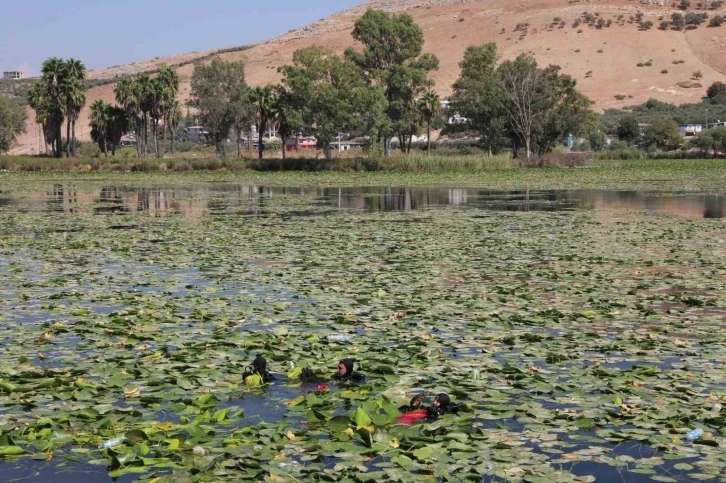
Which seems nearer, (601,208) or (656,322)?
(656,322)

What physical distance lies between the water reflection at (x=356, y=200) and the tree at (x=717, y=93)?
89383mm

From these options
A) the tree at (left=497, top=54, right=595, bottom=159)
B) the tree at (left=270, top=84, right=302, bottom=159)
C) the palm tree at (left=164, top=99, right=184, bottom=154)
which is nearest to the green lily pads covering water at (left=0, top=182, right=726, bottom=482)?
the tree at (left=270, top=84, right=302, bottom=159)

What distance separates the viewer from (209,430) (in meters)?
8.08

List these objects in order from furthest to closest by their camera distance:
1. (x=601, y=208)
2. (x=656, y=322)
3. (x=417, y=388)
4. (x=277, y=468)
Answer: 1. (x=601, y=208)
2. (x=656, y=322)
3. (x=417, y=388)
4. (x=277, y=468)

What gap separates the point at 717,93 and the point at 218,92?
71823 millimetres

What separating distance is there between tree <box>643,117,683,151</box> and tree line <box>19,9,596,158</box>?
1736cm

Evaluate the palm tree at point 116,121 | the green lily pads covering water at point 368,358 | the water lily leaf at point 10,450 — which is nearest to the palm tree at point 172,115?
the palm tree at point 116,121

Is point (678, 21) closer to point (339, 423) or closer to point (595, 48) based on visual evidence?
point (595, 48)

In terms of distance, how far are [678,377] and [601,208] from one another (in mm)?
26070

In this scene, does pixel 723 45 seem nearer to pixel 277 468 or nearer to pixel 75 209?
pixel 75 209

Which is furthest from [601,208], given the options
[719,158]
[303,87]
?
[719,158]

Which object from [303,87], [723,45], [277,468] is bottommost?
[277,468]

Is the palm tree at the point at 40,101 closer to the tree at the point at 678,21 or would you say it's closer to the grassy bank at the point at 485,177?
the grassy bank at the point at 485,177

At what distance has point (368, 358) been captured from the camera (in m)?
10.6
